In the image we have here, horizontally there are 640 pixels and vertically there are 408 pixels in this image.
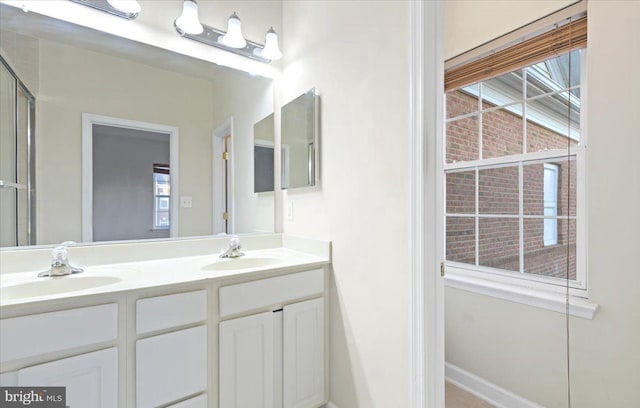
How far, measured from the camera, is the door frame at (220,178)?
1844 mm

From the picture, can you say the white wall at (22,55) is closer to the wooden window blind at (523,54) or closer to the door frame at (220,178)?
the door frame at (220,178)

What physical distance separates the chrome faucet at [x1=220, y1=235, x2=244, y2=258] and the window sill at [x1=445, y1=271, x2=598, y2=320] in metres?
1.45

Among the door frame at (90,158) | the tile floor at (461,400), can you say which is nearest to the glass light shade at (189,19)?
the door frame at (90,158)

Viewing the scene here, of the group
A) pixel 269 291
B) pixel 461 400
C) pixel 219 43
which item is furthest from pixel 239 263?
pixel 461 400

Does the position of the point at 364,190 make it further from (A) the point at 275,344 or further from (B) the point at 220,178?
(B) the point at 220,178

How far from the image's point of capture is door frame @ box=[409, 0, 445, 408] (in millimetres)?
1131

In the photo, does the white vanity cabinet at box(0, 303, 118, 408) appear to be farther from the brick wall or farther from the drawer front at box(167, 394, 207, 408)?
the brick wall

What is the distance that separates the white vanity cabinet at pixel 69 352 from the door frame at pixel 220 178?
86 centimetres

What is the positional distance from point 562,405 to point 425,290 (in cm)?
122

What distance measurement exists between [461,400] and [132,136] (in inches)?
98.0

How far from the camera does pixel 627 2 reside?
4.56 ft

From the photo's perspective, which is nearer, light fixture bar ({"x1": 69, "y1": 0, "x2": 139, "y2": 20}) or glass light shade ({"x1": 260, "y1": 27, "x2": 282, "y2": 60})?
light fixture bar ({"x1": 69, "y1": 0, "x2": 139, "y2": 20})

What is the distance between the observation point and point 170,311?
1145 mm

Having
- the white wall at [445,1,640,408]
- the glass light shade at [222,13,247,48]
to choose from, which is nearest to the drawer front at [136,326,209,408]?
A: the glass light shade at [222,13,247,48]
